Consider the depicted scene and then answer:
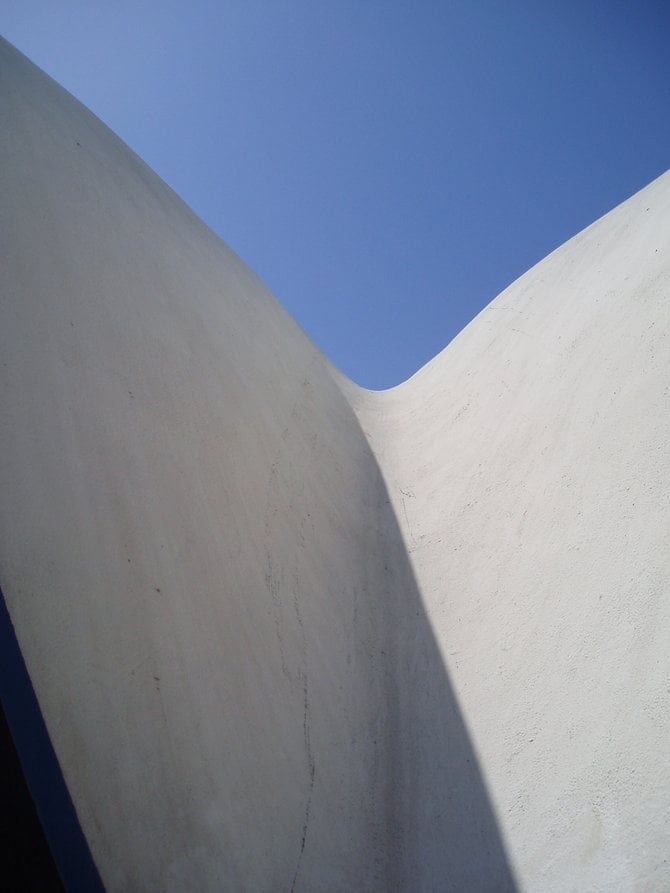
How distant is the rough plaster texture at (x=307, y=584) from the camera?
77.6 inches

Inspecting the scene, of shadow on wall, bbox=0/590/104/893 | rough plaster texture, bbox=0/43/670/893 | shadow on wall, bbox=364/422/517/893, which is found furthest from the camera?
shadow on wall, bbox=364/422/517/893

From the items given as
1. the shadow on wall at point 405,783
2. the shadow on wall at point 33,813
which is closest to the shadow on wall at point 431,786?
the shadow on wall at point 405,783

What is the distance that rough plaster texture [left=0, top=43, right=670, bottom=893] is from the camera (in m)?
1.97

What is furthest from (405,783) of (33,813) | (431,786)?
(33,813)

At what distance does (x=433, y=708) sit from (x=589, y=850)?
926mm

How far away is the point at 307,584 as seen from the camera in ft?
10.8

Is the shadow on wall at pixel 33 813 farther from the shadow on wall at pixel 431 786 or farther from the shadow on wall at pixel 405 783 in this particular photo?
the shadow on wall at pixel 431 786

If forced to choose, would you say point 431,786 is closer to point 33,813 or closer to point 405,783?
point 405,783

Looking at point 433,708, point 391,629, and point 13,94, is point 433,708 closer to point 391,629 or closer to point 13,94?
point 391,629

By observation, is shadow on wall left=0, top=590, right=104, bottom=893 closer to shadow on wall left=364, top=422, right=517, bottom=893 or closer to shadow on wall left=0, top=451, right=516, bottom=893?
shadow on wall left=0, top=451, right=516, bottom=893

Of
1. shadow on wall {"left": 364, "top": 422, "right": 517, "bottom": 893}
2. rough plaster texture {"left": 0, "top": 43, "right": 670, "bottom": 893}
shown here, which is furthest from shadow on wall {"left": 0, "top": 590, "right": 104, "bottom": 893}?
shadow on wall {"left": 364, "top": 422, "right": 517, "bottom": 893}

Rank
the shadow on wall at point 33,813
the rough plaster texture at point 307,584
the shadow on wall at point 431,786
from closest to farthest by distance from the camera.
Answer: the shadow on wall at point 33,813 → the rough plaster texture at point 307,584 → the shadow on wall at point 431,786

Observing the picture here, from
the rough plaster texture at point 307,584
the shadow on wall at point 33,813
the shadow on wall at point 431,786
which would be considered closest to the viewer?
the shadow on wall at point 33,813

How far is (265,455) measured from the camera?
147 inches
